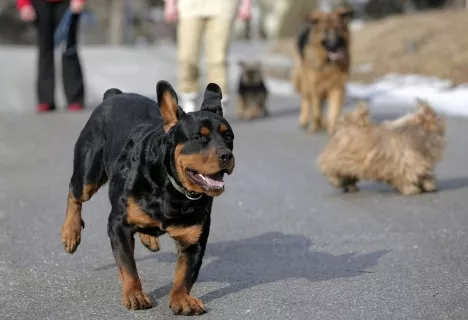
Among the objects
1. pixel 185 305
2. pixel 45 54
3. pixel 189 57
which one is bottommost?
pixel 45 54

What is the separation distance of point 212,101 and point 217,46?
721 centimetres

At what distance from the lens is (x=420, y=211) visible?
7.18m

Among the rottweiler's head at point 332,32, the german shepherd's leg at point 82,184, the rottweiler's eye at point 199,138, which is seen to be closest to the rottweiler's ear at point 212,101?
the rottweiler's eye at point 199,138

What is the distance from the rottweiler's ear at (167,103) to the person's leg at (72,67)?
8681mm

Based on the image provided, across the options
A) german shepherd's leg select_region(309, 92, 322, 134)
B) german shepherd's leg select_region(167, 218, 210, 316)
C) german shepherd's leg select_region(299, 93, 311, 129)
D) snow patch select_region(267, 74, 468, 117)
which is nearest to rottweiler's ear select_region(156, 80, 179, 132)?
german shepherd's leg select_region(167, 218, 210, 316)

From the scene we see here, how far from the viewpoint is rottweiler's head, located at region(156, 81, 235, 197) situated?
14.3 feet

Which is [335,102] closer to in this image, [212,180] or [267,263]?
[267,263]

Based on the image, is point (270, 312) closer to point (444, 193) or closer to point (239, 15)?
point (444, 193)

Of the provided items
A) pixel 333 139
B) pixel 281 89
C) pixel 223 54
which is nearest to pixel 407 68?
pixel 281 89

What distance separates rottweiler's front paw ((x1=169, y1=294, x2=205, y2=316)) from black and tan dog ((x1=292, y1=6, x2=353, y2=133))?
23.8 ft

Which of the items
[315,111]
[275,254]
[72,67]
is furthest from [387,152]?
[72,67]

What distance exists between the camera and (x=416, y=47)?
21062 mm

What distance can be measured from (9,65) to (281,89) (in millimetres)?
5879

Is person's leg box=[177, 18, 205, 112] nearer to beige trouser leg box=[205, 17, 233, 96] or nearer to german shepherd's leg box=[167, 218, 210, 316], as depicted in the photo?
beige trouser leg box=[205, 17, 233, 96]
